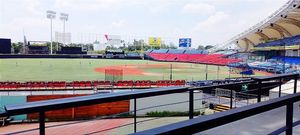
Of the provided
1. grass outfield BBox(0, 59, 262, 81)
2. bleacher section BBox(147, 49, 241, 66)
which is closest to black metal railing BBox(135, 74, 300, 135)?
grass outfield BBox(0, 59, 262, 81)

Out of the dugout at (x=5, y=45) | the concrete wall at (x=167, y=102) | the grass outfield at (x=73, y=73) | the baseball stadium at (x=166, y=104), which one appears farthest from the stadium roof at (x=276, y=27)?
the dugout at (x=5, y=45)

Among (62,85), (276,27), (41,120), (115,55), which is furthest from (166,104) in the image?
(115,55)

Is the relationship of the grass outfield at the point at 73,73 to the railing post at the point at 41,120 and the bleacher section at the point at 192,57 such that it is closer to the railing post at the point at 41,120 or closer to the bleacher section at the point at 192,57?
the bleacher section at the point at 192,57

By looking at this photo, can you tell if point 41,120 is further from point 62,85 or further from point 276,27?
point 276,27

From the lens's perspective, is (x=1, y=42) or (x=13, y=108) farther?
(x=1, y=42)

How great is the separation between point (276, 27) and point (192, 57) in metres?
23.9

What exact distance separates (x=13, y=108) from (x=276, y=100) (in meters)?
1.61

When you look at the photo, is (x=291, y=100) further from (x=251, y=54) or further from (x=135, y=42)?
(x=135, y=42)

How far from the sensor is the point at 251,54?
5962 cm

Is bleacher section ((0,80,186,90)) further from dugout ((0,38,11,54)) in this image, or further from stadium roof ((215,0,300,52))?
dugout ((0,38,11,54))

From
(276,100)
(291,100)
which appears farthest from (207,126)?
(291,100)

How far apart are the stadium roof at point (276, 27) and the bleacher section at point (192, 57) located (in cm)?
544

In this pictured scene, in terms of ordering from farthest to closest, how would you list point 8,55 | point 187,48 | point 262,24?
point 187,48 < point 8,55 < point 262,24

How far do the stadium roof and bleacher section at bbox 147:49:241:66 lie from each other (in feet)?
17.8
